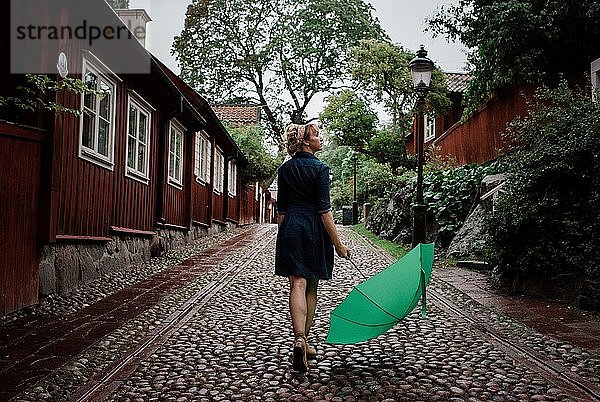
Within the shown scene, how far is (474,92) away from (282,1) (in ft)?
76.9

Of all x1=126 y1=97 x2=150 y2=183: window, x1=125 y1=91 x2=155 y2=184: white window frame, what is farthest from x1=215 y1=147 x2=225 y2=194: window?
x1=126 y1=97 x2=150 y2=183: window

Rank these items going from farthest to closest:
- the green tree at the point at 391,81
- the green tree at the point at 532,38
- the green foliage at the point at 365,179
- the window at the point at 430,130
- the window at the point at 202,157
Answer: the window at the point at 430,130 < the green tree at the point at 391,81 < the green foliage at the point at 365,179 < the window at the point at 202,157 < the green tree at the point at 532,38

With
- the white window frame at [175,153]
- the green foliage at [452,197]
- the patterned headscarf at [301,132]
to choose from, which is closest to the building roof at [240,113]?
the white window frame at [175,153]

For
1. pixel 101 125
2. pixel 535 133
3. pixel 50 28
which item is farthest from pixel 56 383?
pixel 535 133

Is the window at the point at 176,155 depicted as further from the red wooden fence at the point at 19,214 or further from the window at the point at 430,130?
the window at the point at 430,130

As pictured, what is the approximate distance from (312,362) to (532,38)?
38.1 feet

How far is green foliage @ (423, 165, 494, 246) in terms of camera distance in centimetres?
1396

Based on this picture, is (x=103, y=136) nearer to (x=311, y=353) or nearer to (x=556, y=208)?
(x=311, y=353)

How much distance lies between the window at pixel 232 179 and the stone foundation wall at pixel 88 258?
40.6ft

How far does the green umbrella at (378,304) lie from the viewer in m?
4.90

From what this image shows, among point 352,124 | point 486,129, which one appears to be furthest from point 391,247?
point 352,124

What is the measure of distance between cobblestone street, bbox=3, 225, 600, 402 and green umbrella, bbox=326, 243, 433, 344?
0.26 meters

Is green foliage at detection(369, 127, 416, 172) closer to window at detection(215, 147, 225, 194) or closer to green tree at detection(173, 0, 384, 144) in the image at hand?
window at detection(215, 147, 225, 194)

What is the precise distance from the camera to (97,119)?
9.53 metres
